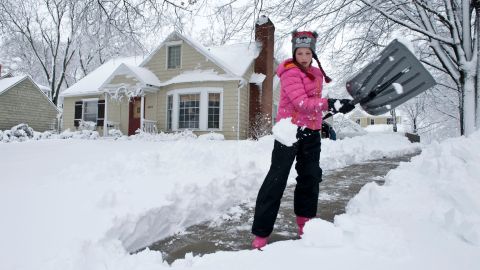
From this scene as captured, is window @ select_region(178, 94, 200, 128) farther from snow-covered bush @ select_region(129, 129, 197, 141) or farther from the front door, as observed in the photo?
the front door

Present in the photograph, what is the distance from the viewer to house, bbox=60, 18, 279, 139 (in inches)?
587

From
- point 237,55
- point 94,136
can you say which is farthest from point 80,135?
point 237,55

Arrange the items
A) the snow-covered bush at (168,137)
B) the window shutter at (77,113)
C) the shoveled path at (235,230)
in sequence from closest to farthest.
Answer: the shoveled path at (235,230) → the snow-covered bush at (168,137) → the window shutter at (77,113)

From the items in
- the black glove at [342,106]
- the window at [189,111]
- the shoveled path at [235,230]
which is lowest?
A: the shoveled path at [235,230]

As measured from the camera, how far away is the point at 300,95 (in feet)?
8.61

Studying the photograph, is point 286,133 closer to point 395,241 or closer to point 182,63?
point 395,241

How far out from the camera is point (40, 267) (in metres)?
2.15

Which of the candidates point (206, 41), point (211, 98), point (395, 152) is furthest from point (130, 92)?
point (206, 41)

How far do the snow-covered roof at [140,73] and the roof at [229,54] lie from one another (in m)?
0.81

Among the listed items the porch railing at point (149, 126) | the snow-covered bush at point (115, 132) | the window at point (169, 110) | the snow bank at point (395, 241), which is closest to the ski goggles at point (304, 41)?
the snow bank at point (395, 241)

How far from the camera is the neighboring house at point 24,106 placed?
21.2 metres

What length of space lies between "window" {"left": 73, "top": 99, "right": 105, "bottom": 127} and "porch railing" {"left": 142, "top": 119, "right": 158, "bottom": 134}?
376 centimetres

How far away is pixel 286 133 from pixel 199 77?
1276 centimetres

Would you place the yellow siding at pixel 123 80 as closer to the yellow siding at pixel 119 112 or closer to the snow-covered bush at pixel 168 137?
the yellow siding at pixel 119 112
